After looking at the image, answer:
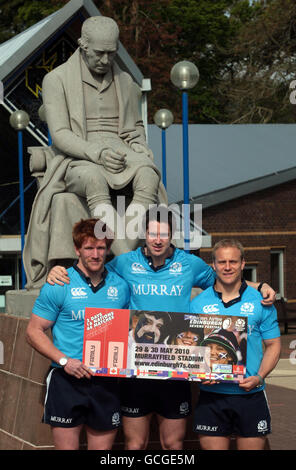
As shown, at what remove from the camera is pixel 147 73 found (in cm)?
3528

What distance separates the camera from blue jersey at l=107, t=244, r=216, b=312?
186 inches

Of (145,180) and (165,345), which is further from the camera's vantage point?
(145,180)

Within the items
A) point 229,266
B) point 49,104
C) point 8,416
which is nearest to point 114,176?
point 49,104

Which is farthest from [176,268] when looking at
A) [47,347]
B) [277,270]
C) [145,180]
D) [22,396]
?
[277,270]

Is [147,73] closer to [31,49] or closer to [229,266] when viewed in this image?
[31,49]

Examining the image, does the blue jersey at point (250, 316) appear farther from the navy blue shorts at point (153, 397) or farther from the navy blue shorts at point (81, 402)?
the navy blue shorts at point (81, 402)

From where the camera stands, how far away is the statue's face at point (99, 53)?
7164mm

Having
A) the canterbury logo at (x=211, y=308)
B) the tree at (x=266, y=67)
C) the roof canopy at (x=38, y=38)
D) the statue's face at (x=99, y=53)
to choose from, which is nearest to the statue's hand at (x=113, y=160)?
the statue's face at (x=99, y=53)

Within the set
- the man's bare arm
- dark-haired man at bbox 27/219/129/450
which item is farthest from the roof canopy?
the man's bare arm

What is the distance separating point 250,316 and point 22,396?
257 cm

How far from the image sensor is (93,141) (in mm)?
7453

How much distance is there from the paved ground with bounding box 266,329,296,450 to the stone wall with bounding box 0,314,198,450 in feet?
5.23

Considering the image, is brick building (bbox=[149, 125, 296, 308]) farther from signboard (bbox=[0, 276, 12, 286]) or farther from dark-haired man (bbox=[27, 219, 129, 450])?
dark-haired man (bbox=[27, 219, 129, 450])

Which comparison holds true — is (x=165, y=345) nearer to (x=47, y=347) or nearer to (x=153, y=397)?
(x=153, y=397)
